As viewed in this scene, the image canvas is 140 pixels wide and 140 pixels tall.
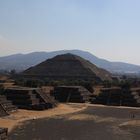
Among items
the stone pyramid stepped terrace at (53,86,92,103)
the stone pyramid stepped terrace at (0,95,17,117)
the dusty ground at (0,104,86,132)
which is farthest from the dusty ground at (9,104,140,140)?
the stone pyramid stepped terrace at (53,86,92,103)

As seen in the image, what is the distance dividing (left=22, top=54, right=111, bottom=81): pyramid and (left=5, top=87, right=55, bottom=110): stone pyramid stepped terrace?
178 ft

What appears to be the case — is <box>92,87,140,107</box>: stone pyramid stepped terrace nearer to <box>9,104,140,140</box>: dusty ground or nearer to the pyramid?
<box>9,104,140,140</box>: dusty ground

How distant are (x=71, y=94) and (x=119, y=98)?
7495 millimetres

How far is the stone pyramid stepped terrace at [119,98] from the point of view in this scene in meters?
52.9

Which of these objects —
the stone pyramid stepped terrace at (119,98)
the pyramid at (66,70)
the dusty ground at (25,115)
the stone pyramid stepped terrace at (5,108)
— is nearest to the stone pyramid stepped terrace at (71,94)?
the stone pyramid stepped terrace at (119,98)

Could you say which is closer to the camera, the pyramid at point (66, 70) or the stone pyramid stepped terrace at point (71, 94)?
the stone pyramid stepped terrace at point (71, 94)

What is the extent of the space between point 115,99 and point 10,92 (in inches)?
611

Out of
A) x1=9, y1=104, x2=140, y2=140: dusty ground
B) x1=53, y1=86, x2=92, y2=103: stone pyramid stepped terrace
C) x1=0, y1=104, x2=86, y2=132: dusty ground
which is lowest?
x1=9, y1=104, x2=140, y2=140: dusty ground

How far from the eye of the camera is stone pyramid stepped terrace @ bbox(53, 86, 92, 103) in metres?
56.8

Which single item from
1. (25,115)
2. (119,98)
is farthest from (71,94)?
(25,115)

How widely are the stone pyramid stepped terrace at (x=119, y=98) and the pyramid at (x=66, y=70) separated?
4616cm

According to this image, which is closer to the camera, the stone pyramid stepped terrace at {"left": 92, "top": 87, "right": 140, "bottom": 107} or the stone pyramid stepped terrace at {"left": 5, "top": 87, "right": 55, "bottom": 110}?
the stone pyramid stepped terrace at {"left": 5, "top": 87, "right": 55, "bottom": 110}

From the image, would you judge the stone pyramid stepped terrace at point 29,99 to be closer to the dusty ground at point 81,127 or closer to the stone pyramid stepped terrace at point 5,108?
the stone pyramid stepped terrace at point 5,108

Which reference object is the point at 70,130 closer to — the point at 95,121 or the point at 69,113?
the point at 95,121
